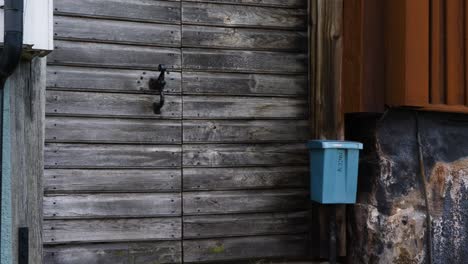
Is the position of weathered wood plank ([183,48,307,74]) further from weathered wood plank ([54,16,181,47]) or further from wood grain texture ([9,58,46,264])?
wood grain texture ([9,58,46,264])

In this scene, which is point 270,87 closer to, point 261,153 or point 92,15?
point 261,153

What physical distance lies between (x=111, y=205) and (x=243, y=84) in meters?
1.45

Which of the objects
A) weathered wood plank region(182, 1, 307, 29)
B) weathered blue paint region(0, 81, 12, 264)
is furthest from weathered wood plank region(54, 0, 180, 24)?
weathered blue paint region(0, 81, 12, 264)

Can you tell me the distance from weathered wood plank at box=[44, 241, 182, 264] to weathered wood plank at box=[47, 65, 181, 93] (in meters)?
1.18

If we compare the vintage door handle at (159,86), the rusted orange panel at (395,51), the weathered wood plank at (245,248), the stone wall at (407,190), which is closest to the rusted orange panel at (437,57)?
the stone wall at (407,190)

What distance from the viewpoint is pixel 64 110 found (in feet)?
16.4

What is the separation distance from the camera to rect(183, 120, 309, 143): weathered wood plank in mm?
5383

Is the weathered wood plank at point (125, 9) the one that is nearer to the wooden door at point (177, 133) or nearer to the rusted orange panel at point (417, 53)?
the wooden door at point (177, 133)

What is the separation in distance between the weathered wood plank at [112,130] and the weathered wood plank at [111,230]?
23.9 inches

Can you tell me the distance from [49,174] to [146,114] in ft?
2.81

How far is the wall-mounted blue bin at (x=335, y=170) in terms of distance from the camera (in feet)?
17.1

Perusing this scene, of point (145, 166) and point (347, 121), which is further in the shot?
point (347, 121)

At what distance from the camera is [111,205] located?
508 centimetres

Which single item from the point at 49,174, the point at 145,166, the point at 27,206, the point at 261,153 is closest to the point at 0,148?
the point at 27,206
